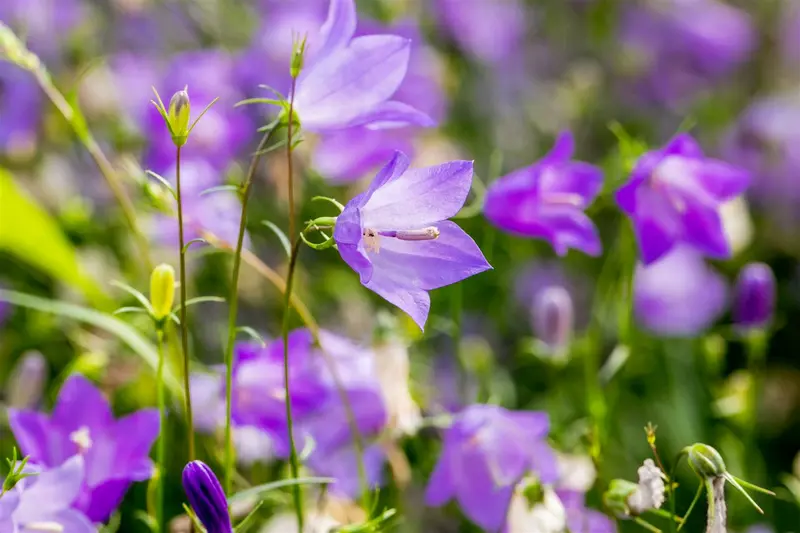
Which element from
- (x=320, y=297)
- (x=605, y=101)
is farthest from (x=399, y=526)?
(x=605, y=101)

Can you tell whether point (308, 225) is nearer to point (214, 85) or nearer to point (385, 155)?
point (385, 155)

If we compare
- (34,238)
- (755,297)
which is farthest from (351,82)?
(34,238)

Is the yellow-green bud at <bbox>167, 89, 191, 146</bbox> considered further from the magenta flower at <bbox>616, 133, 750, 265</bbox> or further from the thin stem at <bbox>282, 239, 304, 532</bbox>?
the magenta flower at <bbox>616, 133, 750, 265</bbox>

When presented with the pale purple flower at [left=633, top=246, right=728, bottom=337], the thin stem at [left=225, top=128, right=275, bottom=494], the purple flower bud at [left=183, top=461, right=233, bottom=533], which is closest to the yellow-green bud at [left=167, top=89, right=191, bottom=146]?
the thin stem at [left=225, top=128, right=275, bottom=494]

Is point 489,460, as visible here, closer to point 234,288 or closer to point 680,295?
point 234,288

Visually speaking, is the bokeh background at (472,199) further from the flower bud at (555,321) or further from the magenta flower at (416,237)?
the magenta flower at (416,237)
